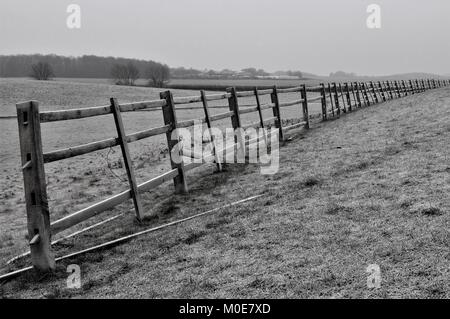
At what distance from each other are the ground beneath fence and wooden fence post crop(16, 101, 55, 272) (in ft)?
0.80

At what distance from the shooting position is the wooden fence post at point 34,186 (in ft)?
15.8

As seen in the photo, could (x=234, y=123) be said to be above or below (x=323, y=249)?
above

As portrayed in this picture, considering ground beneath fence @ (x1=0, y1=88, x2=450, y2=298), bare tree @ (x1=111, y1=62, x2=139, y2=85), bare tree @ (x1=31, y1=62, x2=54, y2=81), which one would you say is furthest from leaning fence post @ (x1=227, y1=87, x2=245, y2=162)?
bare tree @ (x1=31, y1=62, x2=54, y2=81)

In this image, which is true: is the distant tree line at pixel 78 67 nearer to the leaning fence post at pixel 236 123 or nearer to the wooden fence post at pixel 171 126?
the leaning fence post at pixel 236 123

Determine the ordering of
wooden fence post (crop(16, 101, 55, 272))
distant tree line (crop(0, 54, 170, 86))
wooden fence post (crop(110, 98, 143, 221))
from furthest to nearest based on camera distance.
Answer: distant tree line (crop(0, 54, 170, 86)) < wooden fence post (crop(110, 98, 143, 221)) < wooden fence post (crop(16, 101, 55, 272))

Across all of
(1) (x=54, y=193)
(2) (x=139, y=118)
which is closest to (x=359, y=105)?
(2) (x=139, y=118)

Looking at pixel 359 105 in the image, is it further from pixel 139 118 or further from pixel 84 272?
pixel 84 272

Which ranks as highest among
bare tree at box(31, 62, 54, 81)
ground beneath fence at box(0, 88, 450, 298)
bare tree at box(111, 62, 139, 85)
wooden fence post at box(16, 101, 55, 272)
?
bare tree at box(31, 62, 54, 81)

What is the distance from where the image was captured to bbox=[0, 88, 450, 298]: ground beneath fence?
3721mm

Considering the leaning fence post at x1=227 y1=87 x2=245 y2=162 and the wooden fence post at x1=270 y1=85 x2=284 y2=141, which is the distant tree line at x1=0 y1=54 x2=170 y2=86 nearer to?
the wooden fence post at x1=270 y1=85 x2=284 y2=141

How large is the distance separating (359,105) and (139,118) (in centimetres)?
1391

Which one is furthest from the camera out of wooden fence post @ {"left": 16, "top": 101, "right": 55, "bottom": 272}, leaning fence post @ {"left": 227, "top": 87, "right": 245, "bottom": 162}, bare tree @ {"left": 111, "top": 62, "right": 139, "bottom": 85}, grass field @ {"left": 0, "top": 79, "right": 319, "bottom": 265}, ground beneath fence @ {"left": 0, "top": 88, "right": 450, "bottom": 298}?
bare tree @ {"left": 111, "top": 62, "right": 139, "bottom": 85}

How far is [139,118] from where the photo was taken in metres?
30.8

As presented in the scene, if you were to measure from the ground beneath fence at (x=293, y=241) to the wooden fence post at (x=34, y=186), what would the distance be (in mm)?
244
